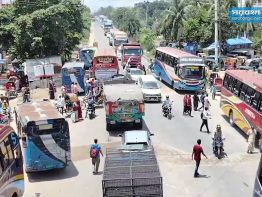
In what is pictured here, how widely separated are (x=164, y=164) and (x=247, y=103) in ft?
20.7

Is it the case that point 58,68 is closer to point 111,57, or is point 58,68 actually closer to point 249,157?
point 111,57

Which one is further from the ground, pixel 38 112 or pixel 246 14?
pixel 246 14

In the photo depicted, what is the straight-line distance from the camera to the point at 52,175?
19609 millimetres

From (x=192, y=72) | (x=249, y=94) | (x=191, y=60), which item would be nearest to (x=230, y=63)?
(x=191, y=60)

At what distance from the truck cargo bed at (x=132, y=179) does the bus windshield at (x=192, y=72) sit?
22.0 meters

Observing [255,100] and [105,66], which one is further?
[105,66]

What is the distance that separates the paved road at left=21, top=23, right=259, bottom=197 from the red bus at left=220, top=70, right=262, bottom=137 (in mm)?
853

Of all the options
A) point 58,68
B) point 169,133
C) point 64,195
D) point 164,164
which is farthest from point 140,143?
point 58,68

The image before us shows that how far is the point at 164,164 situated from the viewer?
20.8 meters

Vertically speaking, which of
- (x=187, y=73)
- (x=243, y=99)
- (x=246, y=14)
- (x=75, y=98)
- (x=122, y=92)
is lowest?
(x=75, y=98)

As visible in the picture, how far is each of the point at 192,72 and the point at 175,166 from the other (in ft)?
59.4

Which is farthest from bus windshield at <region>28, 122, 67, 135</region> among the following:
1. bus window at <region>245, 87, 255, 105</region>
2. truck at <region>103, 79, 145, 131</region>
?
bus window at <region>245, 87, 255, 105</region>

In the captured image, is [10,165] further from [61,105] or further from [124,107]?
[61,105]

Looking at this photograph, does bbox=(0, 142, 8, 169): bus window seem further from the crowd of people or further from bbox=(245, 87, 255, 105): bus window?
the crowd of people
